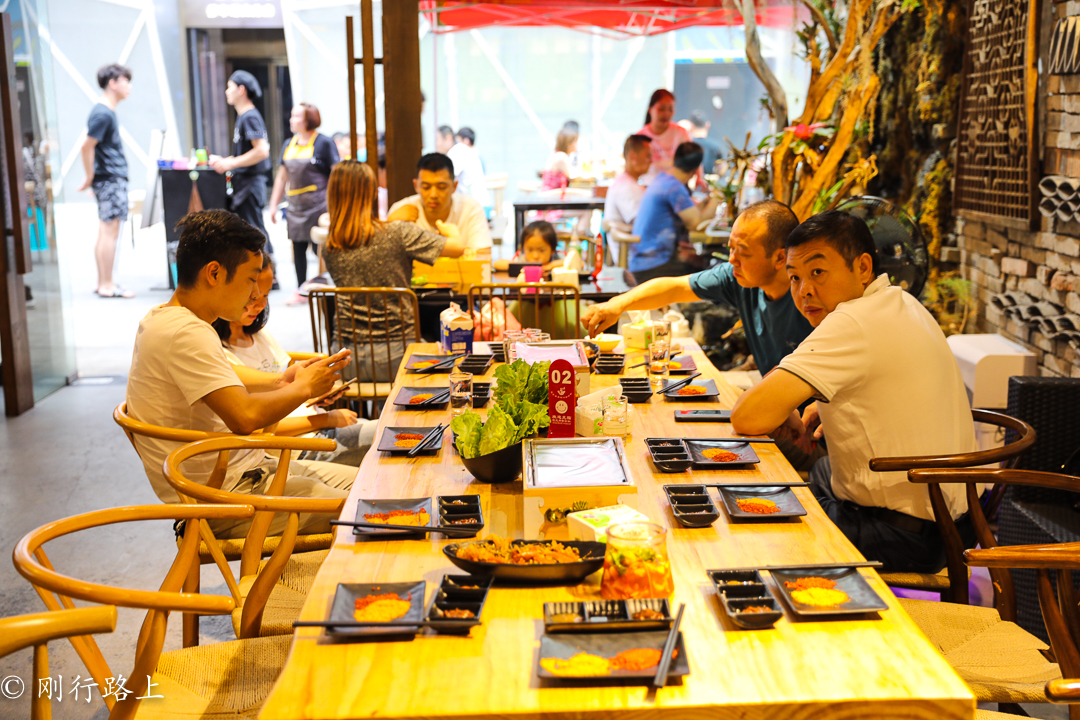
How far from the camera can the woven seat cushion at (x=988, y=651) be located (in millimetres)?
1853

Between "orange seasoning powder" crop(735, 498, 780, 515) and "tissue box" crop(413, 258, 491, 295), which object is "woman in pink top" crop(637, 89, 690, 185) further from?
"orange seasoning powder" crop(735, 498, 780, 515)

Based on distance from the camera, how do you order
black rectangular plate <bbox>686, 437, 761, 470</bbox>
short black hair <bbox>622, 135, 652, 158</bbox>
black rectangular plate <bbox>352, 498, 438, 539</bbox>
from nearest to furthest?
black rectangular plate <bbox>352, 498, 438, 539</bbox> → black rectangular plate <bbox>686, 437, 761, 470</bbox> → short black hair <bbox>622, 135, 652, 158</bbox>

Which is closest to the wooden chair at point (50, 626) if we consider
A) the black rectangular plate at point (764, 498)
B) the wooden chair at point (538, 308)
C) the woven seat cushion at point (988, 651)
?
the black rectangular plate at point (764, 498)

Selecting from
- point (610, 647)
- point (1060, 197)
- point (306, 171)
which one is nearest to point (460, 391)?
point (610, 647)

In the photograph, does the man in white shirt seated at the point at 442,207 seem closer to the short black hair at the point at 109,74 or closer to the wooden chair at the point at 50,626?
the wooden chair at the point at 50,626

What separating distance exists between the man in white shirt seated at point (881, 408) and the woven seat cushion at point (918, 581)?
6 cm

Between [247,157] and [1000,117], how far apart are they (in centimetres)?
712

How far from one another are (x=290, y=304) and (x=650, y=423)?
7.02 m

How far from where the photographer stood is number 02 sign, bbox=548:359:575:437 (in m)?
2.30

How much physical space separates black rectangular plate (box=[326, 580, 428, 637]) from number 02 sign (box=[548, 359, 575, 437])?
0.77 metres

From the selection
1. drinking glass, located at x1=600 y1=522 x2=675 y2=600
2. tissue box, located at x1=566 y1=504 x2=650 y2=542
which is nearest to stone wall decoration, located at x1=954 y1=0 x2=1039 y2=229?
tissue box, located at x1=566 y1=504 x2=650 y2=542

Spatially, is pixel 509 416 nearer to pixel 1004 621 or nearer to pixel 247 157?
pixel 1004 621

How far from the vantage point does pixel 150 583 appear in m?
3.52

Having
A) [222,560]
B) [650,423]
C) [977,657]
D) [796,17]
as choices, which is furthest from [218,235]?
[796,17]
